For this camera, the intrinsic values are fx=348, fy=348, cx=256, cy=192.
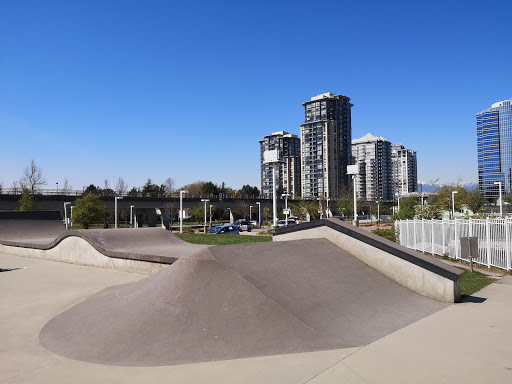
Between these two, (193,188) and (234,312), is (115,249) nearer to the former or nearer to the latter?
(234,312)

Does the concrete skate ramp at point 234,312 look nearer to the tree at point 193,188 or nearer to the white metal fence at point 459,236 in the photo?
the white metal fence at point 459,236

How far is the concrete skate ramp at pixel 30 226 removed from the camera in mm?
22984

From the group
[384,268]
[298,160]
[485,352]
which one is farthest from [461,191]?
[298,160]

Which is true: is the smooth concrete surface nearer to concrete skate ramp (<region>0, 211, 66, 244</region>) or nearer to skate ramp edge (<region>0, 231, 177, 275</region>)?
skate ramp edge (<region>0, 231, 177, 275</region>)

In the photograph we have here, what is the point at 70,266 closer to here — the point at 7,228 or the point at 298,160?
the point at 7,228

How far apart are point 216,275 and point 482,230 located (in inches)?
462

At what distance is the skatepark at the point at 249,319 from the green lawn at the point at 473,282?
0.44 meters

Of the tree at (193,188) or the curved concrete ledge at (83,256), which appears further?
the tree at (193,188)

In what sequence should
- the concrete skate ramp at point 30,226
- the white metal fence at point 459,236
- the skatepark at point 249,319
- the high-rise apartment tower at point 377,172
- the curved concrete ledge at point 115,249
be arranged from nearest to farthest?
1. the skatepark at point 249,319
2. the curved concrete ledge at point 115,249
3. the white metal fence at point 459,236
4. the concrete skate ramp at point 30,226
5. the high-rise apartment tower at point 377,172

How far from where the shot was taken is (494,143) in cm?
12319

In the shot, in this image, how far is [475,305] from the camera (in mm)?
7141

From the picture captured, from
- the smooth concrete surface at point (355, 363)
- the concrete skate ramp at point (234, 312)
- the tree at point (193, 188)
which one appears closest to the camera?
the smooth concrete surface at point (355, 363)

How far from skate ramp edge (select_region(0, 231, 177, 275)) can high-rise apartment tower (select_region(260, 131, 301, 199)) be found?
349 ft

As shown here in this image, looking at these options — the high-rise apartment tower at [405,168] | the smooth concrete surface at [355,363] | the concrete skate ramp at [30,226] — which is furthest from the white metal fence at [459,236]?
the high-rise apartment tower at [405,168]
